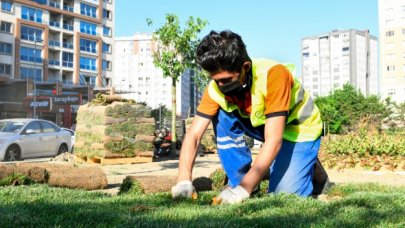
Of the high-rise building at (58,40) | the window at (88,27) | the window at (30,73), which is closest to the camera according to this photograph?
the high-rise building at (58,40)

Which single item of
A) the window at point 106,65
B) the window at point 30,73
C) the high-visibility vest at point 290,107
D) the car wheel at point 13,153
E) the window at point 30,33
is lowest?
the car wheel at point 13,153

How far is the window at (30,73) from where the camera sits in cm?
6016

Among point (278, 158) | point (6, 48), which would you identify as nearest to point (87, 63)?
point (6, 48)

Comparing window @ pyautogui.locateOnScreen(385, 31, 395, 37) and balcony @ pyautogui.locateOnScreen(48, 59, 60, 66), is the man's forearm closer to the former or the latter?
balcony @ pyautogui.locateOnScreen(48, 59, 60, 66)

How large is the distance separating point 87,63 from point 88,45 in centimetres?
260

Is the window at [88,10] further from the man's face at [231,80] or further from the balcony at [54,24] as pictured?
the man's face at [231,80]

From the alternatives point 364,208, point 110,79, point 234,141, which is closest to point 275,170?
point 234,141

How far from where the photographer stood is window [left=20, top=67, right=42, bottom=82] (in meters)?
60.2

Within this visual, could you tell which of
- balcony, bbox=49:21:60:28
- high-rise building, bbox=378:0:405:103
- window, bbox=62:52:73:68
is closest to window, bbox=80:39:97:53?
window, bbox=62:52:73:68

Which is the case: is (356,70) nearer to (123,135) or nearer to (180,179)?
(123,135)

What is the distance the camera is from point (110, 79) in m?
74.8

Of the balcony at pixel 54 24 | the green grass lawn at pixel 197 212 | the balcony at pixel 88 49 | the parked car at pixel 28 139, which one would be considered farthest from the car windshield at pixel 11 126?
the balcony at pixel 88 49

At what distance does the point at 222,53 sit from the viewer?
344cm

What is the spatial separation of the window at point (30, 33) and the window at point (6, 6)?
2567 mm
